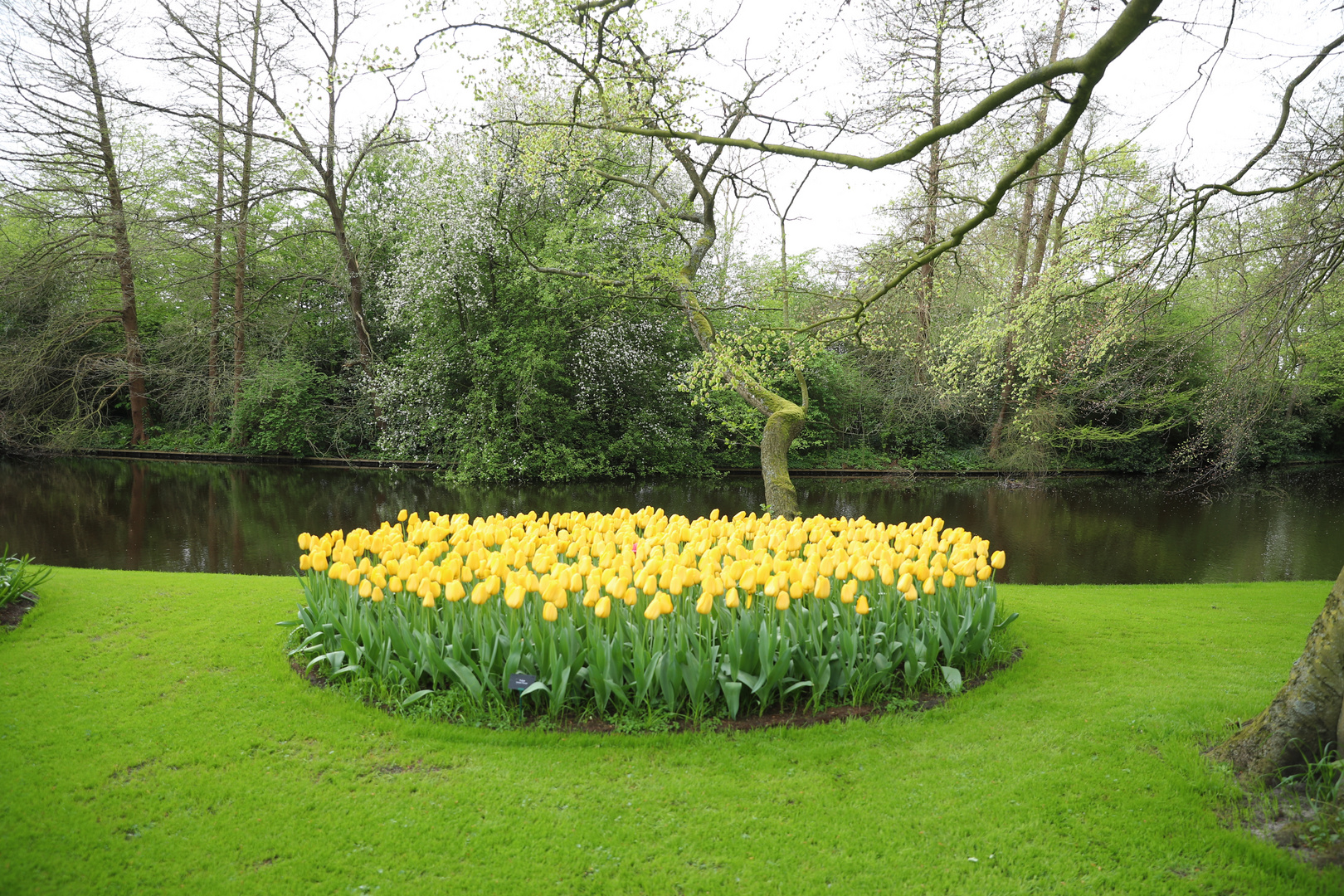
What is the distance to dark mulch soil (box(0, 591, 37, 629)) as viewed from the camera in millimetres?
4801

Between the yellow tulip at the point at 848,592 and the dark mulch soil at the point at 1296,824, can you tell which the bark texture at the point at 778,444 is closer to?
the yellow tulip at the point at 848,592

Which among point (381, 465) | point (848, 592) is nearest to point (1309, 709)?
point (848, 592)

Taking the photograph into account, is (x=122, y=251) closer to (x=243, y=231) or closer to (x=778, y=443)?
(x=243, y=231)

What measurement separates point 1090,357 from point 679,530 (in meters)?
6.47

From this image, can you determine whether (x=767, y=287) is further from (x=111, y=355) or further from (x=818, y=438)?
(x=111, y=355)

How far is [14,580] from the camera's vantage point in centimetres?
506

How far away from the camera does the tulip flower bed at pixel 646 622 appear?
3.49 meters

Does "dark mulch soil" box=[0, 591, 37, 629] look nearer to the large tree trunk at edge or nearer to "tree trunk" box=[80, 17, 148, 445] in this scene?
the large tree trunk at edge

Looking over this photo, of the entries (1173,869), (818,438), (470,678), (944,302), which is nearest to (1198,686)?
(1173,869)

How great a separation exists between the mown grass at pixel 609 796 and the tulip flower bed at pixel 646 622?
0.75ft

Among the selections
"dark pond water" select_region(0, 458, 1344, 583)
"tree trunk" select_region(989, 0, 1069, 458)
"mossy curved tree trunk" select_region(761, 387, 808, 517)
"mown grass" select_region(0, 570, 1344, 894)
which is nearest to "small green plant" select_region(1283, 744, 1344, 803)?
"mown grass" select_region(0, 570, 1344, 894)

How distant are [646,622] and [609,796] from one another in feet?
3.17

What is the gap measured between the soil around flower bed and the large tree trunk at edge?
1349 millimetres

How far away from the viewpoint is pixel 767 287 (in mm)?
7566
